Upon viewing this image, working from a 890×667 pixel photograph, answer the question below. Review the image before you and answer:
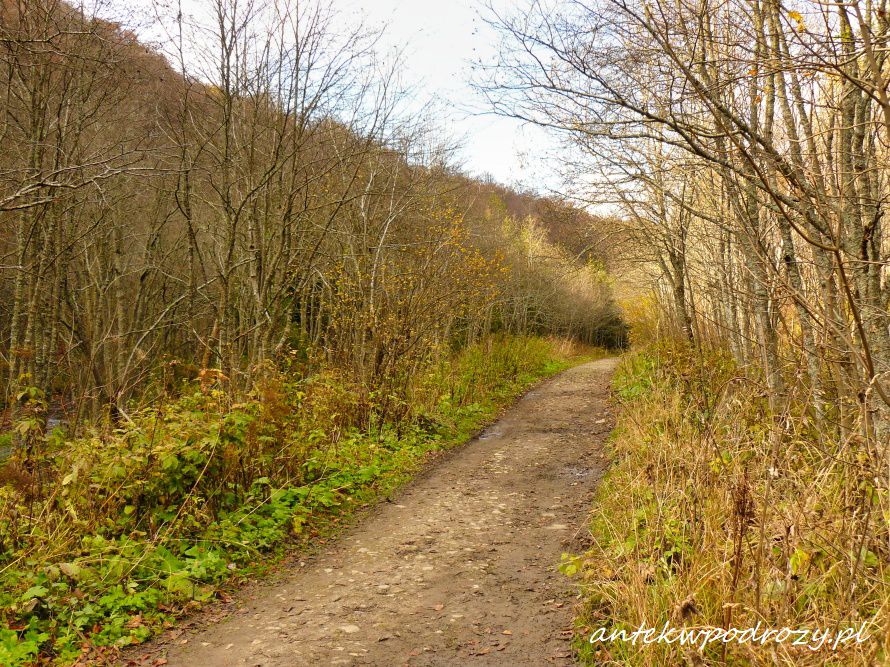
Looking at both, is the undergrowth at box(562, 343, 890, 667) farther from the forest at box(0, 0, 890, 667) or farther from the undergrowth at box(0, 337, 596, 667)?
the undergrowth at box(0, 337, 596, 667)

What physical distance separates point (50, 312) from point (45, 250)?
128 cm

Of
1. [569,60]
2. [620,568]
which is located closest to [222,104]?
[569,60]

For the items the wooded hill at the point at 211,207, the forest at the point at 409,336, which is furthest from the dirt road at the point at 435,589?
the wooded hill at the point at 211,207

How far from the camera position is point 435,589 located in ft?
14.3

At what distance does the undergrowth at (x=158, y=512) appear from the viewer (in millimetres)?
3738

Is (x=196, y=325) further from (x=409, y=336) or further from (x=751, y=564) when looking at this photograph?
(x=751, y=564)

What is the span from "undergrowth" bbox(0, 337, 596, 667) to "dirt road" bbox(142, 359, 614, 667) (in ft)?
1.33

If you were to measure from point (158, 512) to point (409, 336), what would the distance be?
4.82 m

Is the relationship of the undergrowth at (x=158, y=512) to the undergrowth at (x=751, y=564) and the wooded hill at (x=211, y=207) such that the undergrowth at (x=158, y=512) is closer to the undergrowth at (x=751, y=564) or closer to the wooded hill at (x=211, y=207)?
the wooded hill at (x=211, y=207)

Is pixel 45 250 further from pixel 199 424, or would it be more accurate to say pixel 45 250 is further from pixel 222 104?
pixel 199 424

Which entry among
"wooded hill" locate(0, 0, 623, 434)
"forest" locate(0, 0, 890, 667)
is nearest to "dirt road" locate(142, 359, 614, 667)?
"forest" locate(0, 0, 890, 667)

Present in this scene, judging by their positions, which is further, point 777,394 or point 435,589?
point 435,589

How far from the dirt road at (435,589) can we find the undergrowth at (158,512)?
41cm

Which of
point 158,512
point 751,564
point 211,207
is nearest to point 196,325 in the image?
point 211,207
